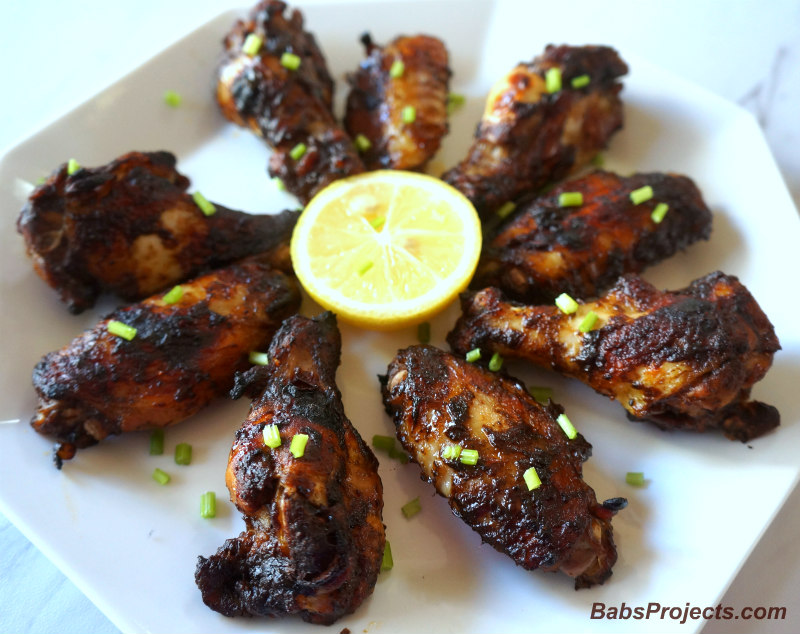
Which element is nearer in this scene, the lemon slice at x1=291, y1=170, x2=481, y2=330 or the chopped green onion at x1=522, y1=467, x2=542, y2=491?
the chopped green onion at x1=522, y1=467, x2=542, y2=491

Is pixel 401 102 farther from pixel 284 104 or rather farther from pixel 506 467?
pixel 506 467

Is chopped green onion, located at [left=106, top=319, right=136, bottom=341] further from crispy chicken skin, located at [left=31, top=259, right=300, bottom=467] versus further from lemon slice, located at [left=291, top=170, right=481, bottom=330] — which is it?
lemon slice, located at [left=291, top=170, right=481, bottom=330]

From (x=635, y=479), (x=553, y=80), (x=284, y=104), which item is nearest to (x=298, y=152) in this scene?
(x=284, y=104)

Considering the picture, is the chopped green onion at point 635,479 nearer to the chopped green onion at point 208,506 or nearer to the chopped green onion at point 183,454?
the chopped green onion at point 208,506

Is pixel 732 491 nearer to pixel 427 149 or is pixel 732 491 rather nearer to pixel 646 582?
pixel 646 582

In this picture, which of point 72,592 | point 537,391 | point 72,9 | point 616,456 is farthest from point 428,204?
point 72,9

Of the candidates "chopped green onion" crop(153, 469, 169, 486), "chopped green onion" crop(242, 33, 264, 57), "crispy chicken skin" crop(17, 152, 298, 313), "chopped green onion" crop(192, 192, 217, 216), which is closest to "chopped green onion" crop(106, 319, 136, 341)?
"crispy chicken skin" crop(17, 152, 298, 313)

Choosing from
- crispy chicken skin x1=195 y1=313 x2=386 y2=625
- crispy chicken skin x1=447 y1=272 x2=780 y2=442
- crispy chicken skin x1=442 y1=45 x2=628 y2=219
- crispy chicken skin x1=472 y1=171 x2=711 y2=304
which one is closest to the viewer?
crispy chicken skin x1=195 y1=313 x2=386 y2=625
